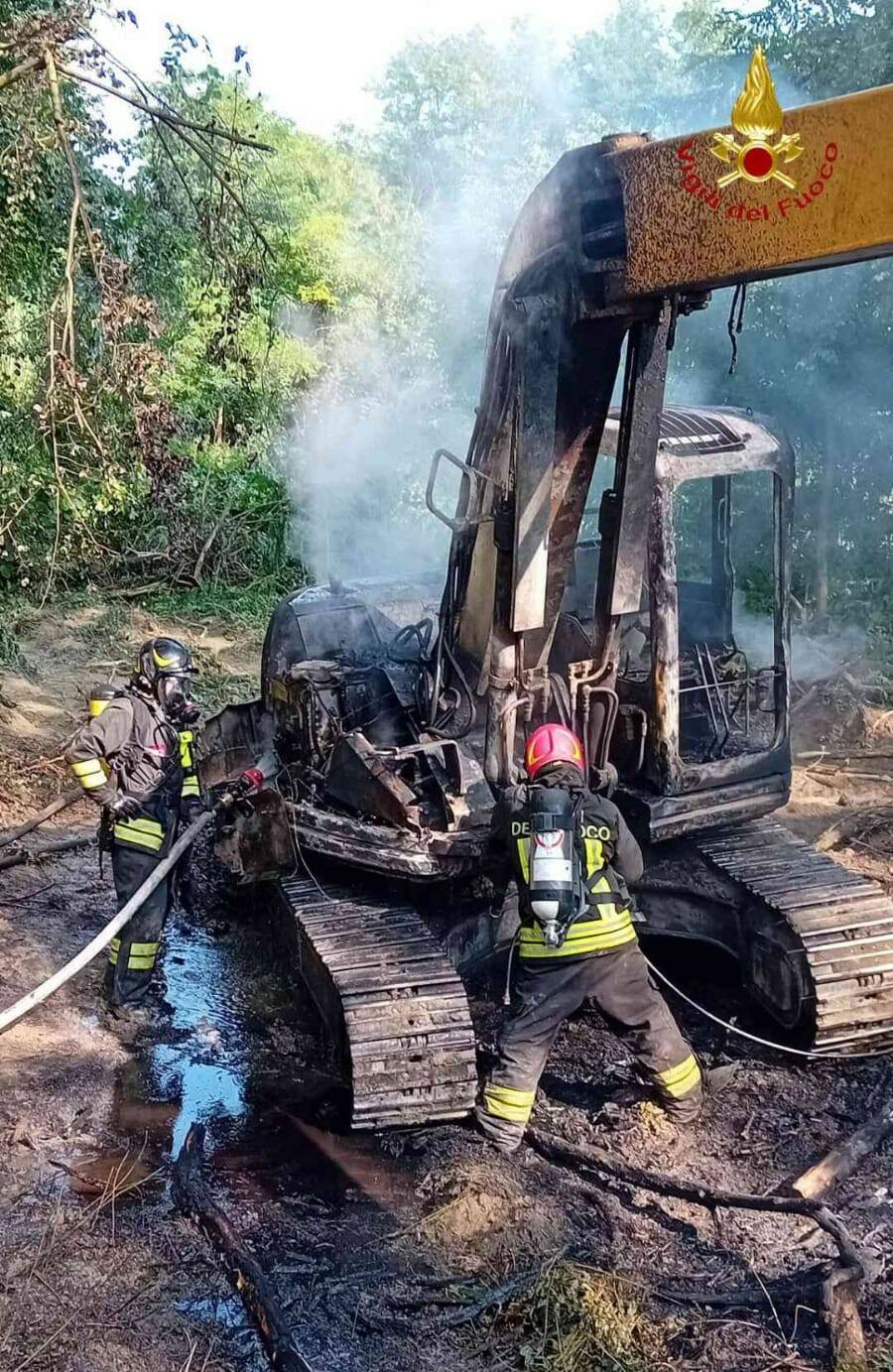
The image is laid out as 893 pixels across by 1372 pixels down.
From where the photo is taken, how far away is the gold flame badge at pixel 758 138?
323 cm

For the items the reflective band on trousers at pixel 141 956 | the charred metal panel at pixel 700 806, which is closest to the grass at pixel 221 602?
the reflective band on trousers at pixel 141 956

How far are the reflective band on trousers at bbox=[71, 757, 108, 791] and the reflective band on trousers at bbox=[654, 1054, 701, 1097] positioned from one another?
118 inches

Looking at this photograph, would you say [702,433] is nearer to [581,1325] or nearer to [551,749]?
[551,749]

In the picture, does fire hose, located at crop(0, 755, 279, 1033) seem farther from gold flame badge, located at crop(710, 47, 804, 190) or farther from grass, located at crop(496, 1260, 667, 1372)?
gold flame badge, located at crop(710, 47, 804, 190)

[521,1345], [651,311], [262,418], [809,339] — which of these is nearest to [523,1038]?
[521,1345]

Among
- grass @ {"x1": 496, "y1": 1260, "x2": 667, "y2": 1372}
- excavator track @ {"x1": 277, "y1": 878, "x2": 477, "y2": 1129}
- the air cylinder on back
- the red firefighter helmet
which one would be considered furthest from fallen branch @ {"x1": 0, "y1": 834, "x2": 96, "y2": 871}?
grass @ {"x1": 496, "y1": 1260, "x2": 667, "y2": 1372}

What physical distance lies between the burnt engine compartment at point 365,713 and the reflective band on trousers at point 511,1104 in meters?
1.15

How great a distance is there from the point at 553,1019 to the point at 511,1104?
0.36 meters

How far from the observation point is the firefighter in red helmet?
4551 millimetres

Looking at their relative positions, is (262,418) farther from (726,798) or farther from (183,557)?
(726,798)

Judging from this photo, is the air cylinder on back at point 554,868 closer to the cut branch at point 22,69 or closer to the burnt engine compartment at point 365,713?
the burnt engine compartment at point 365,713

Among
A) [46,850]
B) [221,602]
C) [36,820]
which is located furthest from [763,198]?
[221,602]

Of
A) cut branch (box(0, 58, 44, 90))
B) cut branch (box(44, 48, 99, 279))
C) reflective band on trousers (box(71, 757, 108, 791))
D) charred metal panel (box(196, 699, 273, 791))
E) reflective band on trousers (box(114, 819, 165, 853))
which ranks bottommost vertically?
charred metal panel (box(196, 699, 273, 791))

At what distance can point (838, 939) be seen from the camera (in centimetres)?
506
